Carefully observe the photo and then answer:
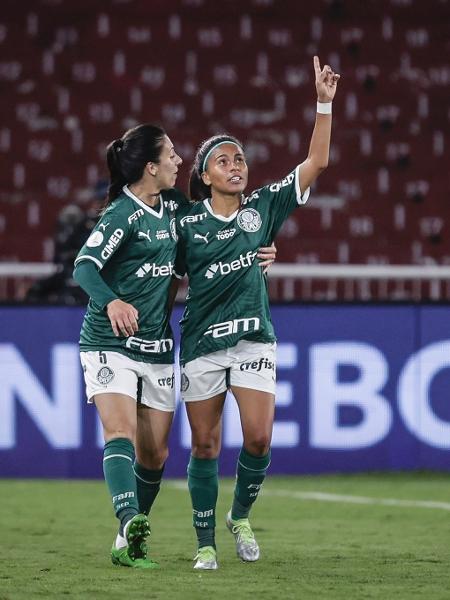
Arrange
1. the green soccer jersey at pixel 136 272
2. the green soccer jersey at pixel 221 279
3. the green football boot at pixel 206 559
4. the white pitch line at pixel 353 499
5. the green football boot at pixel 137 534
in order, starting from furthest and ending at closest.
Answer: the white pitch line at pixel 353 499, the green soccer jersey at pixel 221 279, the green soccer jersey at pixel 136 272, the green football boot at pixel 206 559, the green football boot at pixel 137 534

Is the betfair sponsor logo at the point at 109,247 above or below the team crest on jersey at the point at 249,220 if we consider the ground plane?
below

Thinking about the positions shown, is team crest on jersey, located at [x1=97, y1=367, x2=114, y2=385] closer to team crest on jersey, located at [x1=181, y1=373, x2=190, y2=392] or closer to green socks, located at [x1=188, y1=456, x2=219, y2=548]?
team crest on jersey, located at [x1=181, y1=373, x2=190, y2=392]

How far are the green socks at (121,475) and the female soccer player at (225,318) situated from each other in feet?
1.19

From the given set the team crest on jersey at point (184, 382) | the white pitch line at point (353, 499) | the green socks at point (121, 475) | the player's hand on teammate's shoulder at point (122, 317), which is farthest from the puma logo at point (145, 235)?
the white pitch line at point (353, 499)

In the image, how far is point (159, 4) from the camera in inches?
625

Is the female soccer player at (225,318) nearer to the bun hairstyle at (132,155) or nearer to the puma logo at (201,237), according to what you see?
the puma logo at (201,237)

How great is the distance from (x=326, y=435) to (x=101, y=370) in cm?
506

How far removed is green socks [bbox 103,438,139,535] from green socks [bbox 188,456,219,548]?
328mm

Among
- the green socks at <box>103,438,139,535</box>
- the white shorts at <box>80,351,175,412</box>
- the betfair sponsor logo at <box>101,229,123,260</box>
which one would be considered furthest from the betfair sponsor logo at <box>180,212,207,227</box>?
the green socks at <box>103,438,139,535</box>

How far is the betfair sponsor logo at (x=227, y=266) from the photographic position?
5.52 metres

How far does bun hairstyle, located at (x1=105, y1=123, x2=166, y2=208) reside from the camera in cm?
559

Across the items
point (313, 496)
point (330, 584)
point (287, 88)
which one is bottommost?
point (313, 496)

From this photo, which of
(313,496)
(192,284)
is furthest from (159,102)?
(192,284)

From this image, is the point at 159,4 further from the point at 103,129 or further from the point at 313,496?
the point at 313,496
